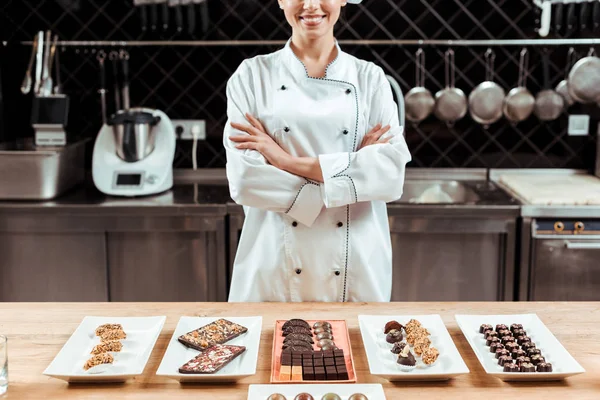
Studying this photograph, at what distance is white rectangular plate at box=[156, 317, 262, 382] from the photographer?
4.45ft

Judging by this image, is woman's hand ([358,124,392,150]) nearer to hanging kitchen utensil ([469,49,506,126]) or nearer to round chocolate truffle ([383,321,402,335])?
round chocolate truffle ([383,321,402,335])

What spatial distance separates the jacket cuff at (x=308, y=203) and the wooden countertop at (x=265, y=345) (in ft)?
0.96

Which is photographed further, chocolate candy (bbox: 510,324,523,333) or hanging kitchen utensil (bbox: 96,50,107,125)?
hanging kitchen utensil (bbox: 96,50,107,125)

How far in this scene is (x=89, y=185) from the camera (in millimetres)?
3465

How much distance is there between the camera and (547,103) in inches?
136

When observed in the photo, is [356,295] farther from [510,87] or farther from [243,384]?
[510,87]

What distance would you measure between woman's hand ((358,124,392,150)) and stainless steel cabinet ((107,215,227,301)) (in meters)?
1.15

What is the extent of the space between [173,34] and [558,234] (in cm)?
203

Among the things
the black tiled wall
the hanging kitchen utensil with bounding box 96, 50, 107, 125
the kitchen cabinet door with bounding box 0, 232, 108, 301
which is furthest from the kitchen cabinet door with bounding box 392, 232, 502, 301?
the hanging kitchen utensil with bounding box 96, 50, 107, 125

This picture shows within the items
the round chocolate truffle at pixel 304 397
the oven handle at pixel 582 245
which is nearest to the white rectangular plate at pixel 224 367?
the round chocolate truffle at pixel 304 397

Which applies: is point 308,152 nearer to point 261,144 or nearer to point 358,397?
point 261,144

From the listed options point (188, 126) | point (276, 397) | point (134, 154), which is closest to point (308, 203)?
point (276, 397)

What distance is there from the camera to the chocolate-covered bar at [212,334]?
4.90ft

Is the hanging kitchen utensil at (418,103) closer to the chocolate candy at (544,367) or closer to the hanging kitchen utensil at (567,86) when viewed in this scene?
the hanging kitchen utensil at (567,86)
